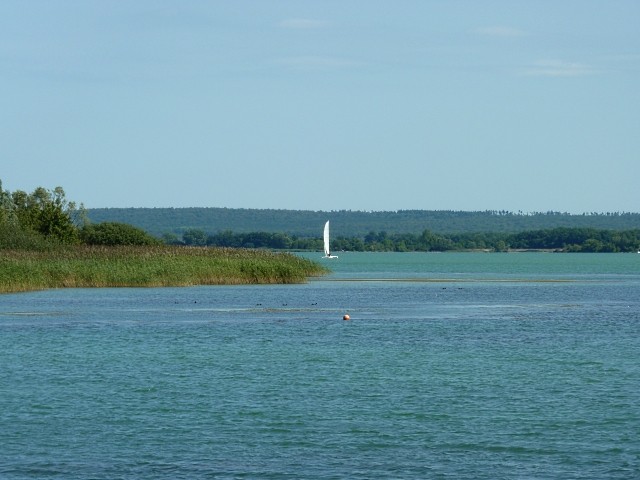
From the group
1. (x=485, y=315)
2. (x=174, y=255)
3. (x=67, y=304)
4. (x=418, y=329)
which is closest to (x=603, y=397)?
(x=418, y=329)

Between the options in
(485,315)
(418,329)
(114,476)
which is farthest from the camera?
(485,315)

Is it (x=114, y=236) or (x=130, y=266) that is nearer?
(x=130, y=266)

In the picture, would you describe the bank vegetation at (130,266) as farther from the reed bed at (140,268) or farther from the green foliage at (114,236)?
the green foliage at (114,236)

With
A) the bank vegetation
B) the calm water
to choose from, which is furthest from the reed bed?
the calm water

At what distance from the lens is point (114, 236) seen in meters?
101

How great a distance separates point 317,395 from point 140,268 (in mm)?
44179

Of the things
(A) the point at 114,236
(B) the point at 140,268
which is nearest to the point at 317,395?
(B) the point at 140,268

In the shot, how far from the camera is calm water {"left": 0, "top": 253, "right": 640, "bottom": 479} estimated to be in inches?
745

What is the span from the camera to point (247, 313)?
50.0 meters

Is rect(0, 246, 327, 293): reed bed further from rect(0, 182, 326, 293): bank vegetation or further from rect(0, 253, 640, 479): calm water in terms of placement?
rect(0, 253, 640, 479): calm water

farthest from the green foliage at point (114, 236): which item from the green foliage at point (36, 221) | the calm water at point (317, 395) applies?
the calm water at point (317, 395)

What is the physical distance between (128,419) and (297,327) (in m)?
20.7

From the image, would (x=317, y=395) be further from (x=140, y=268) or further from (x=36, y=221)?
(x=36, y=221)

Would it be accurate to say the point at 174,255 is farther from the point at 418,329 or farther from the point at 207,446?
the point at 207,446
